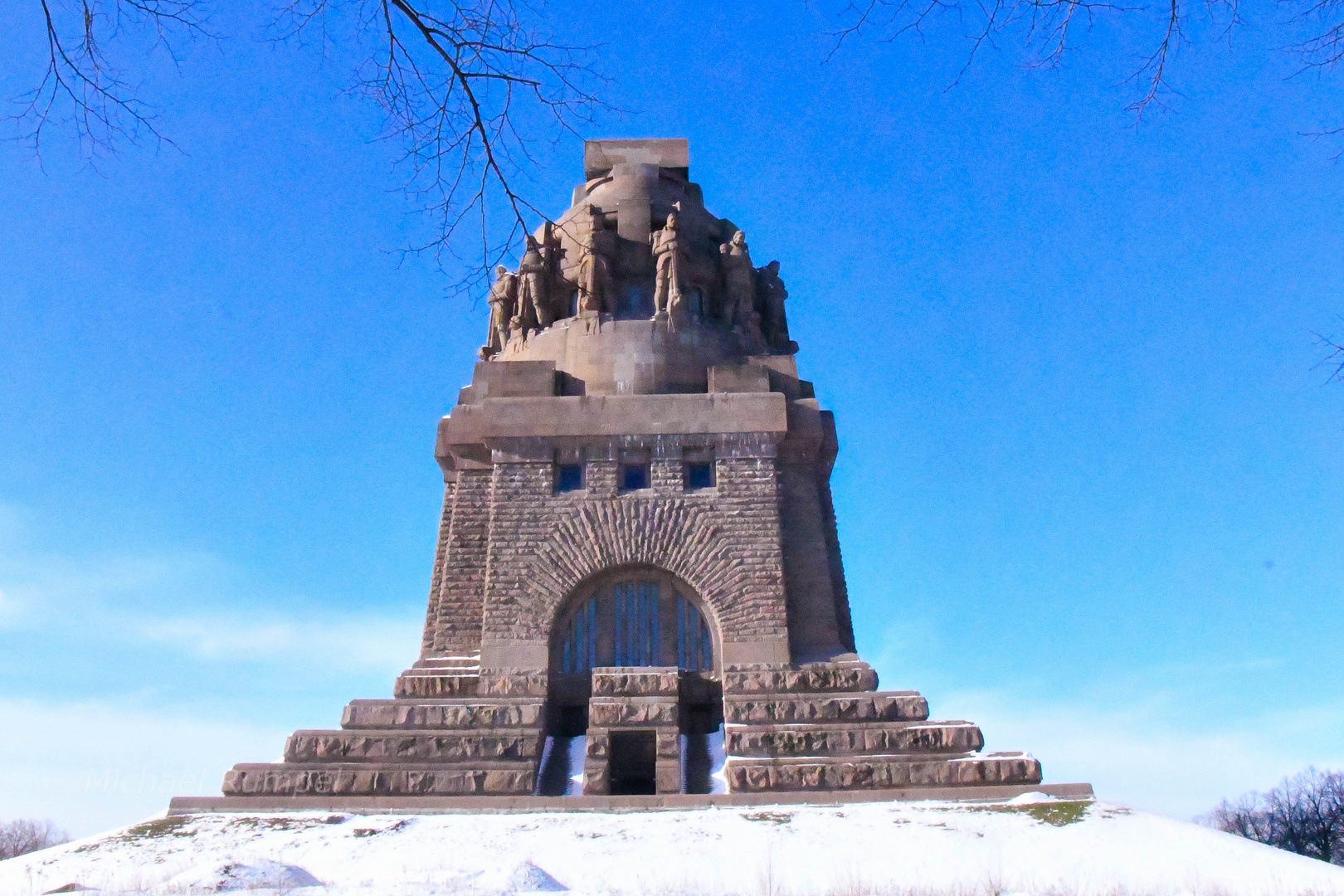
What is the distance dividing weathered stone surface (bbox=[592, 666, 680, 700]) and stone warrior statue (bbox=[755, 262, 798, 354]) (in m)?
7.82

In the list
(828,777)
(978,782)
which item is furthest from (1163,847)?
(828,777)

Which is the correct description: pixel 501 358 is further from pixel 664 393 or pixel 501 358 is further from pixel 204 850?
pixel 204 850

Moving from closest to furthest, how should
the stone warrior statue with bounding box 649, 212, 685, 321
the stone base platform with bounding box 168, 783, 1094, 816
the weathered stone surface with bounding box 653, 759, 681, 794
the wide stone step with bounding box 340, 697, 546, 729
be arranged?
1. the stone base platform with bounding box 168, 783, 1094, 816
2. the weathered stone surface with bounding box 653, 759, 681, 794
3. the wide stone step with bounding box 340, 697, 546, 729
4. the stone warrior statue with bounding box 649, 212, 685, 321

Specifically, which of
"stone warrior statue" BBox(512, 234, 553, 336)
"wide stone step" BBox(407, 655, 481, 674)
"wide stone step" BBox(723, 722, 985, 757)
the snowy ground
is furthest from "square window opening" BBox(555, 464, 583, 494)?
the snowy ground

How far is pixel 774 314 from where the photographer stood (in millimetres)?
20125

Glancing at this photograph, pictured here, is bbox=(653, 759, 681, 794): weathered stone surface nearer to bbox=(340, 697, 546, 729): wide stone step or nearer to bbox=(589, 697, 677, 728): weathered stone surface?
bbox=(589, 697, 677, 728): weathered stone surface

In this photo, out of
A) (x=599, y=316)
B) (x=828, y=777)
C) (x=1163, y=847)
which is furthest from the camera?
(x=599, y=316)

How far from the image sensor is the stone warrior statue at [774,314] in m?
20.0

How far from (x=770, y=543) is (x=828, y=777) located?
394 cm

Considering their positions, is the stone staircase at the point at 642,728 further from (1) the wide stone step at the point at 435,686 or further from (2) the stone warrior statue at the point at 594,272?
(2) the stone warrior statue at the point at 594,272

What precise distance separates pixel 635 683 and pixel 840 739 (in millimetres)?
2863

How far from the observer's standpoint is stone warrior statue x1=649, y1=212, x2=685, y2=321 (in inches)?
713

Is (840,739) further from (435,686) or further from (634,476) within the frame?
(435,686)

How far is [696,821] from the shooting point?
1124 cm
